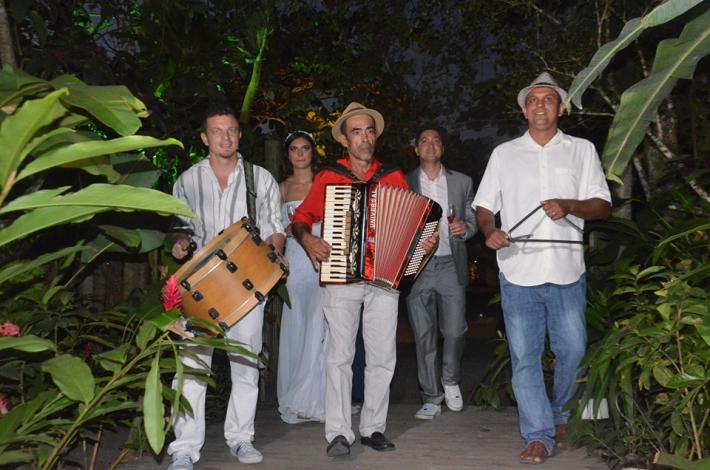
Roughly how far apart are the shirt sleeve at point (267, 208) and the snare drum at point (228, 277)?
17.3 inches

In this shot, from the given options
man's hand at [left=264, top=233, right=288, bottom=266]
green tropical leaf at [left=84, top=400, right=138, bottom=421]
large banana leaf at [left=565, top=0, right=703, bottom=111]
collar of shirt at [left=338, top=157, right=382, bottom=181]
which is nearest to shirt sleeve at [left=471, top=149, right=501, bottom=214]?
collar of shirt at [left=338, top=157, right=382, bottom=181]

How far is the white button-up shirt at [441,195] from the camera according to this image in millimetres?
7680

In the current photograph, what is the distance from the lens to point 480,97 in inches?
579

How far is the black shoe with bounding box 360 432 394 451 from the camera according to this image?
618 cm

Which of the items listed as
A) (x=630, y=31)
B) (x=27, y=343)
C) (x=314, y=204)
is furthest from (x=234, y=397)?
(x=630, y=31)

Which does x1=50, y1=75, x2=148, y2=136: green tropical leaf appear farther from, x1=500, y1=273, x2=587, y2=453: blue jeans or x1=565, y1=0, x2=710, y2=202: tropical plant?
x1=500, y1=273, x2=587, y2=453: blue jeans

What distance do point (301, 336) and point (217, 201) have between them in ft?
6.32

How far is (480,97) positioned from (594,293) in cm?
A: 764

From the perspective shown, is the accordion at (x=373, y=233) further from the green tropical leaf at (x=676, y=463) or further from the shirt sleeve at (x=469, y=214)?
the green tropical leaf at (x=676, y=463)

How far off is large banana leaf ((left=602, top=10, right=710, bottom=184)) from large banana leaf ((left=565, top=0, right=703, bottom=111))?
0.30 feet

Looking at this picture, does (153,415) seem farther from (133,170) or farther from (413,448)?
(413,448)

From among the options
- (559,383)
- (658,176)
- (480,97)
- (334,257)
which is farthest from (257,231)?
(480,97)

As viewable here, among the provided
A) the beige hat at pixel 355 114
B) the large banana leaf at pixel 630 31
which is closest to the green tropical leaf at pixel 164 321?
the large banana leaf at pixel 630 31

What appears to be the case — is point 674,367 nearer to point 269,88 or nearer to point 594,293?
point 594,293
